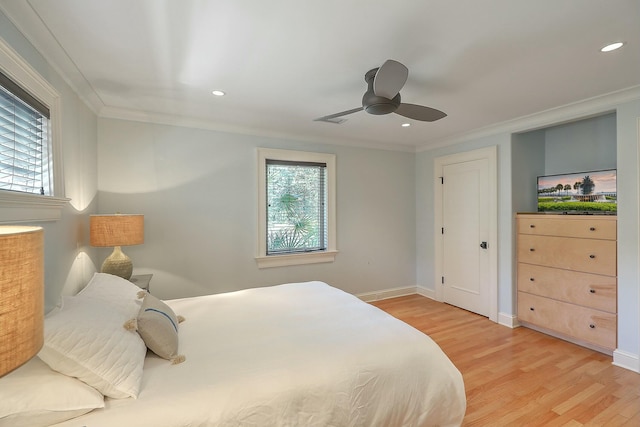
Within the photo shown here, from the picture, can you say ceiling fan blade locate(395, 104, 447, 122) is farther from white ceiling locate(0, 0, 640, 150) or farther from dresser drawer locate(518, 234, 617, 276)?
dresser drawer locate(518, 234, 617, 276)

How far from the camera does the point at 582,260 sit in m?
2.86

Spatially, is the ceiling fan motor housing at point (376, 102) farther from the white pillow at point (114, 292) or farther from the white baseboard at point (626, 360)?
the white baseboard at point (626, 360)

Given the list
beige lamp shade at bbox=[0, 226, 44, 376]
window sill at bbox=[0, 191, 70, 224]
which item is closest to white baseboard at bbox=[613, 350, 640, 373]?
beige lamp shade at bbox=[0, 226, 44, 376]

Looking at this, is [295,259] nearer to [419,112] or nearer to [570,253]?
[419,112]

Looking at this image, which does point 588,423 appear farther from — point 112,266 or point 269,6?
point 112,266

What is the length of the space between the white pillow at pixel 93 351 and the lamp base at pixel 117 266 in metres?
1.26

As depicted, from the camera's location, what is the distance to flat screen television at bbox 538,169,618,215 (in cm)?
279

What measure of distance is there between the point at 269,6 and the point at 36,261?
1.46 m

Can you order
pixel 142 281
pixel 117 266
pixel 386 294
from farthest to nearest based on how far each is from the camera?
pixel 386 294 < pixel 142 281 < pixel 117 266

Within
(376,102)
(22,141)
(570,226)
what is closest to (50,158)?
(22,141)

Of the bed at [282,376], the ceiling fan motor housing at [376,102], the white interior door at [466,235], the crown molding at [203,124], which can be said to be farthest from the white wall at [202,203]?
the ceiling fan motor housing at [376,102]

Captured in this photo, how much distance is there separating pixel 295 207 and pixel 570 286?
122 inches

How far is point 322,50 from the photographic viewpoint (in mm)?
1855

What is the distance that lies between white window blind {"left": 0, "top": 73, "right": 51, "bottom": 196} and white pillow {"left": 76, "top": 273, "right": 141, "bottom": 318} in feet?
2.13
